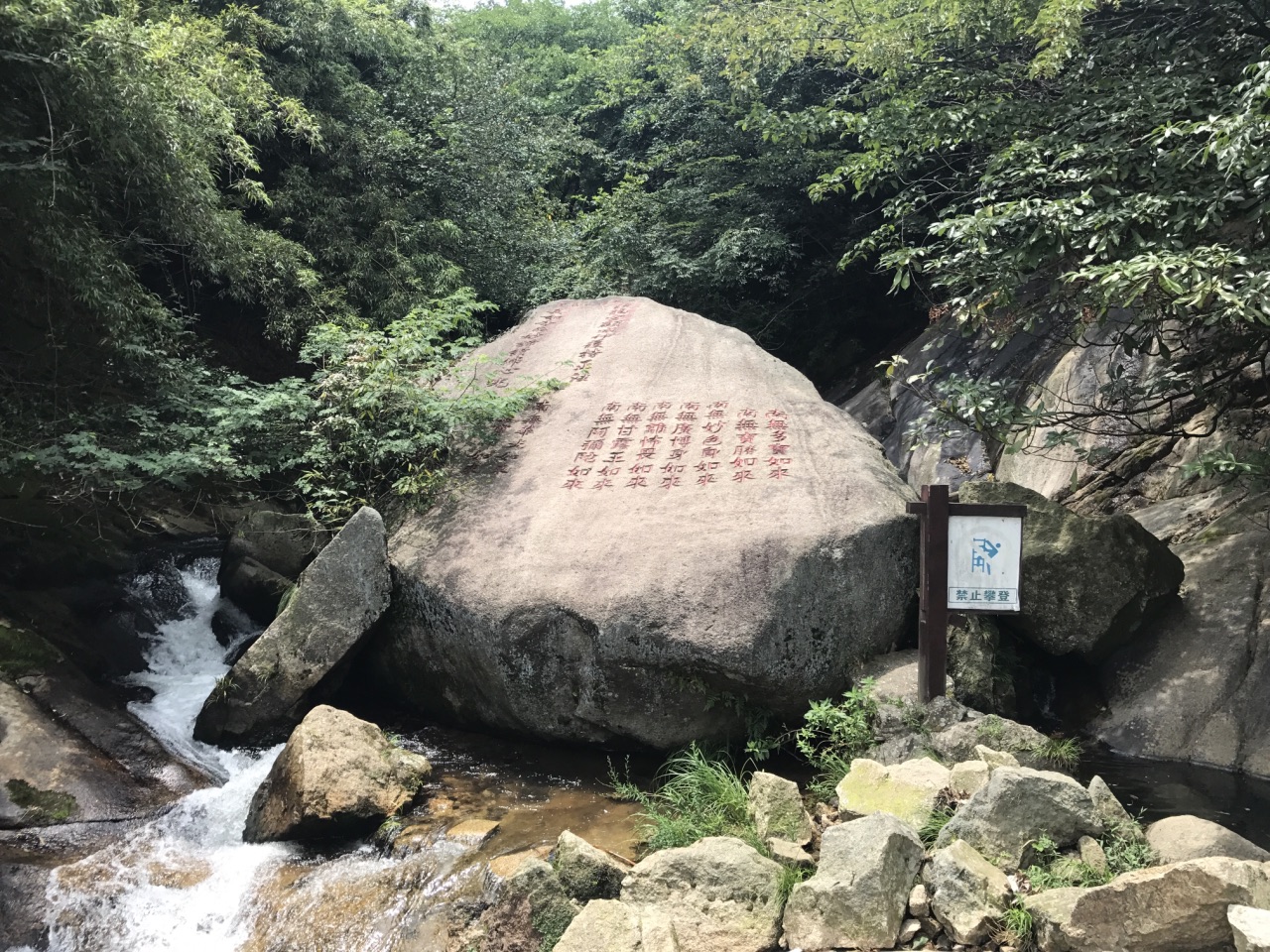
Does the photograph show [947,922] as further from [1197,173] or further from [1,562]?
[1,562]

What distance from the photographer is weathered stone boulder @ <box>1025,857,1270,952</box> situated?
3354 mm

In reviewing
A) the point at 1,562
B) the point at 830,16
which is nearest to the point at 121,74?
the point at 1,562

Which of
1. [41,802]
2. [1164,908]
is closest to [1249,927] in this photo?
[1164,908]

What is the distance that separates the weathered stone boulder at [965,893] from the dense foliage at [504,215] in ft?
11.5

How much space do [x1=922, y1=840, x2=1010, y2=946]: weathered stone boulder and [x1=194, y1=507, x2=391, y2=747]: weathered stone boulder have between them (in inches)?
189

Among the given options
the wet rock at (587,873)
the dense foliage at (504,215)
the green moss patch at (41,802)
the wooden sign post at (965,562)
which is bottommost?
the green moss patch at (41,802)

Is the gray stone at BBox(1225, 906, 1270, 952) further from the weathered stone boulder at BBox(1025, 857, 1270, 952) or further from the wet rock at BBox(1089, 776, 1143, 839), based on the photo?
the wet rock at BBox(1089, 776, 1143, 839)

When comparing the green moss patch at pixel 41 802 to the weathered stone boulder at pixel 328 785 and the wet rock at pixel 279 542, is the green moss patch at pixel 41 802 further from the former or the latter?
the wet rock at pixel 279 542

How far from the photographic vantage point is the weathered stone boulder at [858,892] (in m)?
4.01

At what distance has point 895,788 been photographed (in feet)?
16.7

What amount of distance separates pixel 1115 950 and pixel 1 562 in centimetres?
866

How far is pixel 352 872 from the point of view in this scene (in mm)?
5434

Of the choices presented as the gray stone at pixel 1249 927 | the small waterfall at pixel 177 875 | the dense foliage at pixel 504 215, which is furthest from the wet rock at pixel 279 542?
the gray stone at pixel 1249 927

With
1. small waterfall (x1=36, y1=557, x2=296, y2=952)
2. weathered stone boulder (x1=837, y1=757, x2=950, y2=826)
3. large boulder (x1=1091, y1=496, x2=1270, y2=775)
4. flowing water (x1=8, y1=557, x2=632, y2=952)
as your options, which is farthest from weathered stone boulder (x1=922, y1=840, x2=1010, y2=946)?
small waterfall (x1=36, y1=557, x2=296, y2=952)
